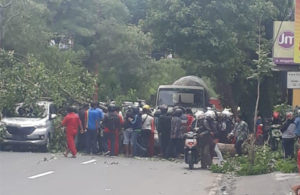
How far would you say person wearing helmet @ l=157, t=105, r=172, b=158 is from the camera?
2312 cm

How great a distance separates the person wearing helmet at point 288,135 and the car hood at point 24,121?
7755mm

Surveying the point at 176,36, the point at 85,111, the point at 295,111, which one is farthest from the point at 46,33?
the point at 295,111

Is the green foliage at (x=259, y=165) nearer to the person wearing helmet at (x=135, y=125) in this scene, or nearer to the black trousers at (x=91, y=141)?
the person wearing helmet at (x=135, y=125)

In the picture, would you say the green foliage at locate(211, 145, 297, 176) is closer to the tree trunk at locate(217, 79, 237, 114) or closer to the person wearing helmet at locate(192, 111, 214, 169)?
the person wearing helmet at locate(192, 111, 214, 169)

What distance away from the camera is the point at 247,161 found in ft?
65.4

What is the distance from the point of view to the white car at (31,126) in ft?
78.8

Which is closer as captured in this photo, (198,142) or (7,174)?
(7,174)

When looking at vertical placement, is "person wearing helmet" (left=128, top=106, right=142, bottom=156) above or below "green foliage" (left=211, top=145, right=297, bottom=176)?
above

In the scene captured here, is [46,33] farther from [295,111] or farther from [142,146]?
[295,111]

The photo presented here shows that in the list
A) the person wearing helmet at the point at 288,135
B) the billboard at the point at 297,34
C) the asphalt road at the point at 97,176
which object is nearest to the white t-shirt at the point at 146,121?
the asphalt road at the point at 97,176

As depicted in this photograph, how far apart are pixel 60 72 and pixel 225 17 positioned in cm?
745

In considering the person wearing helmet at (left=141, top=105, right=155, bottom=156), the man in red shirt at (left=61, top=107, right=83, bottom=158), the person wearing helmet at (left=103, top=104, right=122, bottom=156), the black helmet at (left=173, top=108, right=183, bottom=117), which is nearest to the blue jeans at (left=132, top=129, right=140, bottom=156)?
the person wearing helmet at (left=141, top=105, right=155, bottom=156)

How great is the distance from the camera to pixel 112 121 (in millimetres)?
23359

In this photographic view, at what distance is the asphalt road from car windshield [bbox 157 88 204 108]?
6947mm
